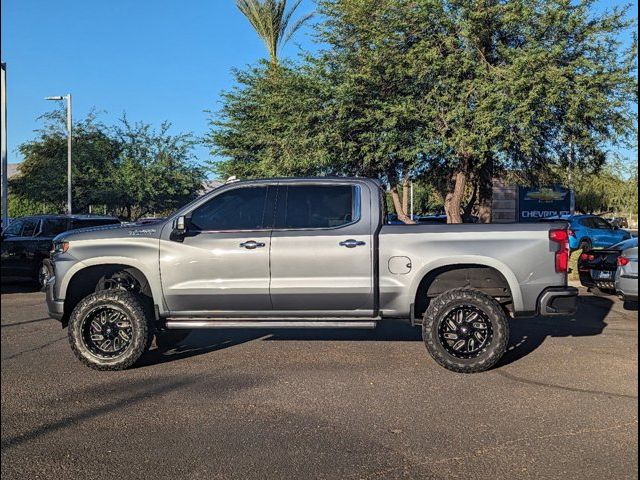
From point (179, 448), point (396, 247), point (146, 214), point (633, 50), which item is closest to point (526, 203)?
point (633, 50)

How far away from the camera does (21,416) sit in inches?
173

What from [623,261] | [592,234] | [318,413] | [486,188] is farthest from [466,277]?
[592,234]

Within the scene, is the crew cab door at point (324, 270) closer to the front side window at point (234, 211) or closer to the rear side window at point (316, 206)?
the rear side window at point (316, 206)

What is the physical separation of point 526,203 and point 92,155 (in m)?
24.0

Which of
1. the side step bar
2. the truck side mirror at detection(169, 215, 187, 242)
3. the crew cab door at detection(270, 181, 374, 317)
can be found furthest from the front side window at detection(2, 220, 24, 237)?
the crew cab door at detection(270, 181, 374, 317)

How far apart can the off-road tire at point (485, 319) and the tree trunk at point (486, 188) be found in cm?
1182

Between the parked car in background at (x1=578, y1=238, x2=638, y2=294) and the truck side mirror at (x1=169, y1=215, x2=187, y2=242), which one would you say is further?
the parked car in background at (x1=578, y1=238, x2=638, y2=294)

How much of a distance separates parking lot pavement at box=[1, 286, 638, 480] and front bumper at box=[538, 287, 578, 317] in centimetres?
62

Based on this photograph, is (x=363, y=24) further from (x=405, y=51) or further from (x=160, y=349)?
(x=160, y=349)

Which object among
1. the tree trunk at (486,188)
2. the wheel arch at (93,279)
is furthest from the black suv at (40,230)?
the tree trunk at (486,188)

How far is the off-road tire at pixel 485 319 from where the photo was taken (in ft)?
18.4

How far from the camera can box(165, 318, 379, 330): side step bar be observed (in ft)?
18.9

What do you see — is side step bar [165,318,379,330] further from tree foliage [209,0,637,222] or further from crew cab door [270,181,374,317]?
tree foliage [209,0,637,222]

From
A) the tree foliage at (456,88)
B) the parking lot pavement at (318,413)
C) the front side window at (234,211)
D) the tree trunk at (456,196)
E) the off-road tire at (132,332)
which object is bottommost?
the parking lot pavement at (318,413)
